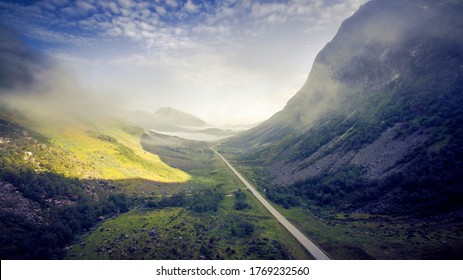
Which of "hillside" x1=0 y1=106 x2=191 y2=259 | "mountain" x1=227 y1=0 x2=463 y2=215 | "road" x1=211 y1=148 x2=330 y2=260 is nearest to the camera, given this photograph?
"road" x1=211 y1=148 x2=330 y2=260

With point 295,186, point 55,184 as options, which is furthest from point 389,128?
point 55,184

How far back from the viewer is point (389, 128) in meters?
93.9

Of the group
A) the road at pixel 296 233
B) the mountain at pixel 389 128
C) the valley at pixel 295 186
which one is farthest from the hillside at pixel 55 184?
the mountain at pixel 389 128

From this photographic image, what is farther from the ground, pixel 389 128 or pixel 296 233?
pixel 389 128

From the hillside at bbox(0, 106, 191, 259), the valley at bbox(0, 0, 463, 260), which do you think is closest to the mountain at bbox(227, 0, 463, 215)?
the valley at bbox(0, 0, 463, 260)

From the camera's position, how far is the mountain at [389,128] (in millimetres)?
62375

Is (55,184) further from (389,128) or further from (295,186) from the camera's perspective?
(389,128)

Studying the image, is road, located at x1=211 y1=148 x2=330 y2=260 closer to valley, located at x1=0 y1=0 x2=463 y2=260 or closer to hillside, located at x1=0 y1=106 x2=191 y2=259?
valley, located at x1=0 y1=0 x2=463 y2=260

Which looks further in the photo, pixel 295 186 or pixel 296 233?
pixel 295 186

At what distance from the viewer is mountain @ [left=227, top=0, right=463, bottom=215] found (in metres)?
62.4

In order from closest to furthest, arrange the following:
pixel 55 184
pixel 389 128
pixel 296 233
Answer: pixel 296 233, pixel 55 184, pixel 389 128

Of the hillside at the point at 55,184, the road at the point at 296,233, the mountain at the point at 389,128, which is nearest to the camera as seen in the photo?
the road at the point at 296,233

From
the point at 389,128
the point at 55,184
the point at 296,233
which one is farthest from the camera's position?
the point at 389,128

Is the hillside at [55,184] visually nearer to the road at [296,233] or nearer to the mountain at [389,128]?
the road at [296,233]
